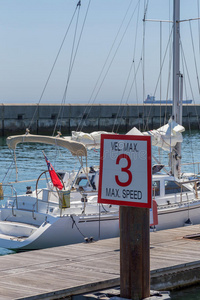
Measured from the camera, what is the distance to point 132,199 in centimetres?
719

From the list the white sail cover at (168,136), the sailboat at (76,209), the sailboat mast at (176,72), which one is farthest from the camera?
the sailboat mast at (176,72)

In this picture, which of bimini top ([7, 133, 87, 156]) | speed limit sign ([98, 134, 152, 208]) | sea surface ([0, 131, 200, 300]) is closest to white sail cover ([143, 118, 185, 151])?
bimini top ([7, 133, 87, 156])

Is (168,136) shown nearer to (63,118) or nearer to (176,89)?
(176,89)

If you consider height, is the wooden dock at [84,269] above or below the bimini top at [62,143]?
below

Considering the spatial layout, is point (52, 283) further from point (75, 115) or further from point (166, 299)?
point (75, 115)

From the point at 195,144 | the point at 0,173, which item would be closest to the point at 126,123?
the point at 195,144

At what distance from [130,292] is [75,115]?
42.5m

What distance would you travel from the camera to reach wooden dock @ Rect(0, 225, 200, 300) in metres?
8.91

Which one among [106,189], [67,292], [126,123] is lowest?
[67,292]

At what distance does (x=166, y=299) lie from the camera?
745 cm

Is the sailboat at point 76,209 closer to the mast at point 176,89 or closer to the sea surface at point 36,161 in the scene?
the mast at point 176,89

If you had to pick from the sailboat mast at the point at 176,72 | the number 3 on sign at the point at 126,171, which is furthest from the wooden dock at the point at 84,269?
the sailboat mast at the point at 176,72

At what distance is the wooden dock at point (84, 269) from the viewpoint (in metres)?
8.91

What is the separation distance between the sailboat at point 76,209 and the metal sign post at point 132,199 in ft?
16.3
